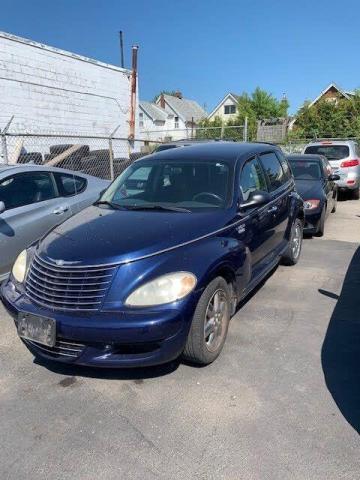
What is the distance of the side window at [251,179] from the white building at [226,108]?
54.1 metres

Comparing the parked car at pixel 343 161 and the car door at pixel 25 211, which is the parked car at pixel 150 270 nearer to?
the car door at pixel 25 211

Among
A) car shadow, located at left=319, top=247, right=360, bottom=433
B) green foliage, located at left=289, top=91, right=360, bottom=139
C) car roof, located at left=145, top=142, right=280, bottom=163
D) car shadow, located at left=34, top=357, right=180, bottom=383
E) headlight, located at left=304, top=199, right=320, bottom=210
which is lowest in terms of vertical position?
car shadow, located at left=34, top=357, right=180, bottom=383

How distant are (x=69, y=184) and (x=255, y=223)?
3067 mm

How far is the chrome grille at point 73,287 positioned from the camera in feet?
10.2

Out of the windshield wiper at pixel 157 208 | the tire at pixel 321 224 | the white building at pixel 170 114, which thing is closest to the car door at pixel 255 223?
the windshield wiper at pixel 157 208

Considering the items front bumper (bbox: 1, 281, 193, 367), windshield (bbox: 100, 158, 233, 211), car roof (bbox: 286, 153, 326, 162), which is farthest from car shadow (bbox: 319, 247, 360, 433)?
car roof (bbox: 286, 153, 326, 162)

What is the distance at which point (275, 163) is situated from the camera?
18.9ft

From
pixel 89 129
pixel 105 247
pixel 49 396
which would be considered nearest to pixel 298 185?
pixel 105 247

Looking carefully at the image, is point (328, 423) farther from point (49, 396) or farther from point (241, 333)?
point (49, 396)

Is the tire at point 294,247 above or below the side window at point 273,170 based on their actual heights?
below

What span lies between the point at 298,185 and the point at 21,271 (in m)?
6.05

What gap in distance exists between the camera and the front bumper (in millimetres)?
2971

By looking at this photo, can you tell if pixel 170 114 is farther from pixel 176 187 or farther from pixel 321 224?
pixel 176 187

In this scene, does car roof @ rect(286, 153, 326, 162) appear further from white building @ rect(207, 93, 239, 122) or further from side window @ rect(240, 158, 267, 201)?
white building @ rect(207, 93, 239, 122)
